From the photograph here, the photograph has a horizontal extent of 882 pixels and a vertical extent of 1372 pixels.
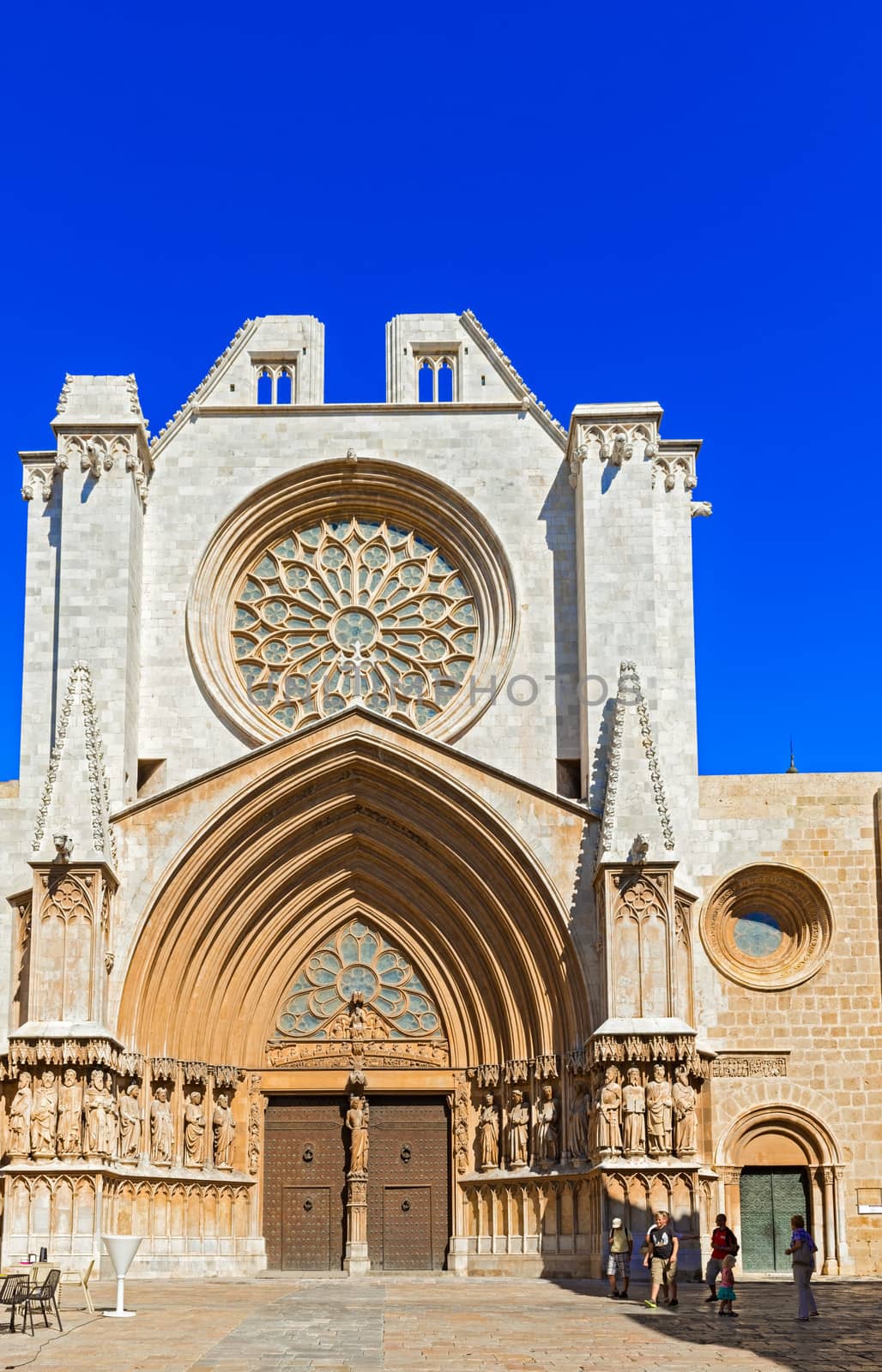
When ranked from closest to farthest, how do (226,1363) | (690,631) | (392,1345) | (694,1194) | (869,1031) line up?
(226,1363)
(392,1345)
(694,1194)
(869,1031)
(690,631)

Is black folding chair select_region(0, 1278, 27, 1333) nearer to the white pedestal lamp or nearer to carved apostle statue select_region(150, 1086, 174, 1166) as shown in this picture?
the white pedestal lamp

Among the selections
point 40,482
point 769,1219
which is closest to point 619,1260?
point 769,1219

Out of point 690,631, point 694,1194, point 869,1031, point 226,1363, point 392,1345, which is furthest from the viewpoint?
point 690,631

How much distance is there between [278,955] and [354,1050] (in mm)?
1615

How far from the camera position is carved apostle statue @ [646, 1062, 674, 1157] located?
2150 centimetres

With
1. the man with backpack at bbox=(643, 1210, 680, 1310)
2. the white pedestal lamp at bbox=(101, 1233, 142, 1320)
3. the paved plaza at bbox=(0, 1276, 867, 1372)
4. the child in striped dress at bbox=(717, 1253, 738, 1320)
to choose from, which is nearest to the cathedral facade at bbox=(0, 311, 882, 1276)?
the paved plaza at bbox=(0, 1276, 867, 1372)

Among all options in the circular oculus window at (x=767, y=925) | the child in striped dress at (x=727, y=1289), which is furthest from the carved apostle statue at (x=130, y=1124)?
the child in striped dress at (x=727, y=1289)

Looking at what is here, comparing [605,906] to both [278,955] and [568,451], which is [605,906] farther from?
[568,451]

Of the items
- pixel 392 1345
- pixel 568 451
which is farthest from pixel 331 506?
pixel 392 1345

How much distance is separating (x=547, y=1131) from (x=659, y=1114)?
204 cm

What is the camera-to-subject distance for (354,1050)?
80.9 ft

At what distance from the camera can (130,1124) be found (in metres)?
22.8

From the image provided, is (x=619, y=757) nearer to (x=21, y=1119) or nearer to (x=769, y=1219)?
(x=769, y=1219)

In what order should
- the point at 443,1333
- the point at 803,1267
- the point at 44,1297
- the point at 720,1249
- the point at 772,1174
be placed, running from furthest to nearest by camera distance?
the point at 772,1174, the point at 720,1249, the point at 803,1267, the point at 44,1297, the point at 443,1333
